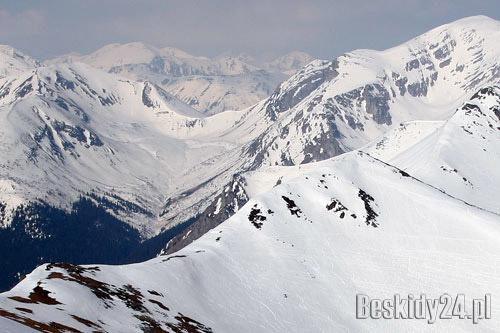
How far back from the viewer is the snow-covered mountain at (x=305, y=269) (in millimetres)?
94812

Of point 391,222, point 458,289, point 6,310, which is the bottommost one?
point 6,310

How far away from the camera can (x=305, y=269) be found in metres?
143

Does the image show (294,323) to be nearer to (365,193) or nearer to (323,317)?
(323,317)

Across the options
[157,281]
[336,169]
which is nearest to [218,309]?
[157,281]

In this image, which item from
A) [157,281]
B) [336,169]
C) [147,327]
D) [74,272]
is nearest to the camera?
[147,327]

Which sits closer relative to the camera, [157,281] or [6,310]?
[6,310]

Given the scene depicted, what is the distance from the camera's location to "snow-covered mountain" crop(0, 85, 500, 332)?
94.8 metres

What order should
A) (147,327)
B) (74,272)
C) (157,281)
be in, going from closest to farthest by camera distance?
(147,327) < (74,272) < (157,281)

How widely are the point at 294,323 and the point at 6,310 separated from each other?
61224mm

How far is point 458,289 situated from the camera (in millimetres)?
141250

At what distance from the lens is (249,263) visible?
14012 cm

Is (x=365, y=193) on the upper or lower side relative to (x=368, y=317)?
upper

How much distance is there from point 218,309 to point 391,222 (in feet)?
205

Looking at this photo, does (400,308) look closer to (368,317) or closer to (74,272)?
(368,317)
